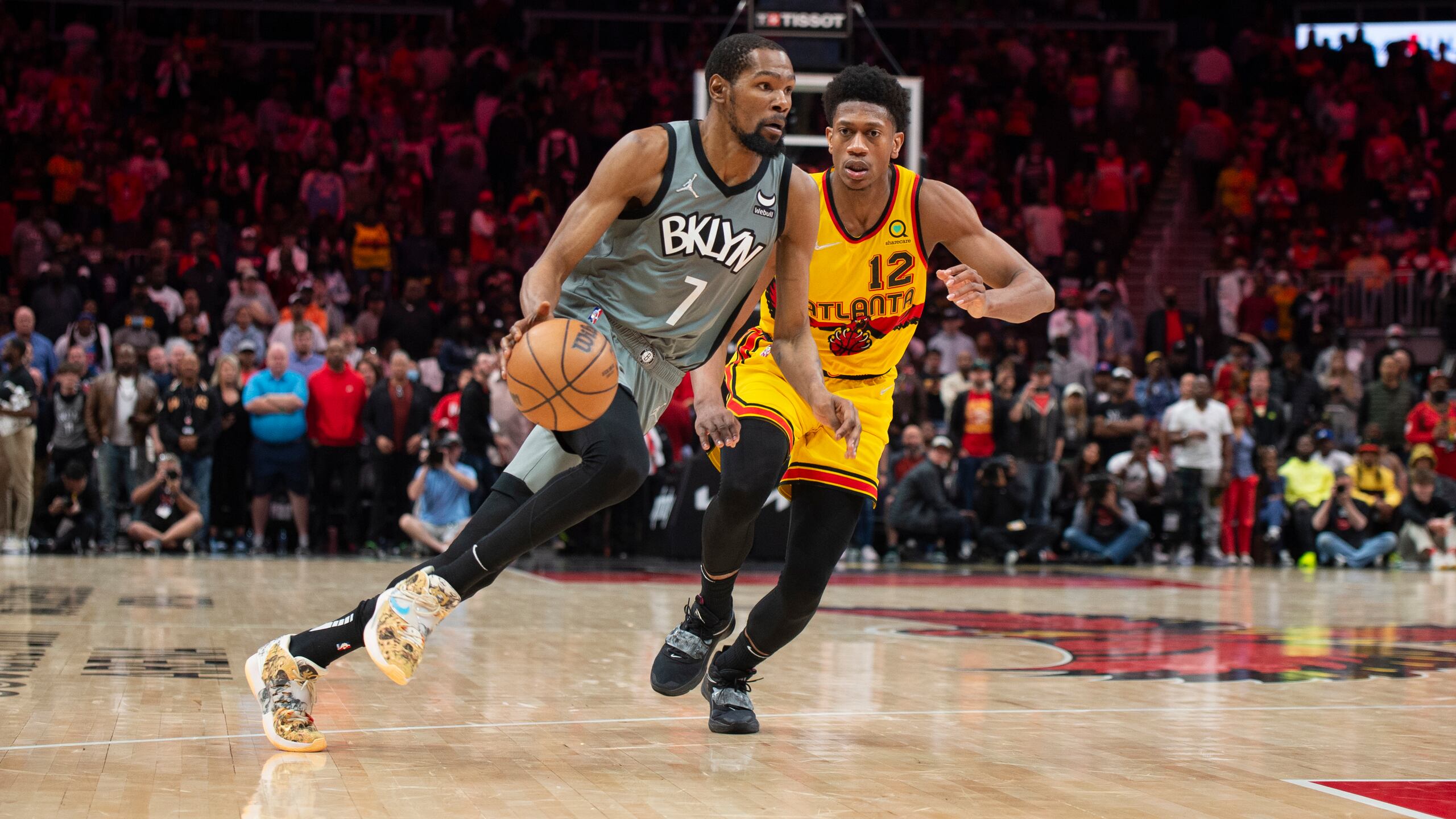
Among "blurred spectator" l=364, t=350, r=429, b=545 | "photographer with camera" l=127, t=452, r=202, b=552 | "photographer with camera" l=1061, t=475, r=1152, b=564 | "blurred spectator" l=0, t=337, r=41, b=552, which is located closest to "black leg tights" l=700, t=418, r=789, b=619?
"blurred spectator" l=364, t=350, r=429, b=545

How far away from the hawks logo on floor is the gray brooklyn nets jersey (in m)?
2.46

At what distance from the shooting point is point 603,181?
421 cm

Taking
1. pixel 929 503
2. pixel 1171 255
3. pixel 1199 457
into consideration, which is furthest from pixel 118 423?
pixel 1171 255

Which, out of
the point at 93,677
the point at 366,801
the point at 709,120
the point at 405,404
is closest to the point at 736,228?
the point at 709,120

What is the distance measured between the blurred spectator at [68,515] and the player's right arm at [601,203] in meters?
10.1

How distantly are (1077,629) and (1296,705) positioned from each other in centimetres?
273

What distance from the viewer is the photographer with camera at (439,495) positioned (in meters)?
13.2

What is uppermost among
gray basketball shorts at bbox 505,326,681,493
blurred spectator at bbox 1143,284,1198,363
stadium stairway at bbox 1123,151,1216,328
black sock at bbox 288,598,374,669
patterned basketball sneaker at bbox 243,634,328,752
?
stadium stairway at bbox 1123,151,1216,328

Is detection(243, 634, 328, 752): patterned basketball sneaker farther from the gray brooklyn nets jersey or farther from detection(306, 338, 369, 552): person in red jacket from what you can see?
detection(306, 338, 369, 552): person in red jacket

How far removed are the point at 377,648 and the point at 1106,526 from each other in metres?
11.6

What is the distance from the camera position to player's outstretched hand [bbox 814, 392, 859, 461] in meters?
4.38

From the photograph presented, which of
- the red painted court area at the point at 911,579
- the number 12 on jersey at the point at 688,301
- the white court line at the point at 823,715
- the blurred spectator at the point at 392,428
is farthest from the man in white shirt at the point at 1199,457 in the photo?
the number 12 on jersey at the point at 688,301

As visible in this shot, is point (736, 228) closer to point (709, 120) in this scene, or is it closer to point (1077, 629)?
point (709, 120)

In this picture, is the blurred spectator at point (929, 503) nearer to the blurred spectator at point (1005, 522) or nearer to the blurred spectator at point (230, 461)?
the blurred spectator at point (1005, 522)
